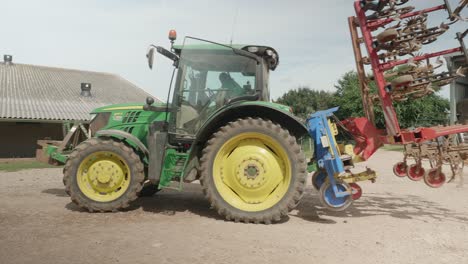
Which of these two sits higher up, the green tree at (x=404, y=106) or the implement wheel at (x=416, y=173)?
the green tree at (x=404, y=106)

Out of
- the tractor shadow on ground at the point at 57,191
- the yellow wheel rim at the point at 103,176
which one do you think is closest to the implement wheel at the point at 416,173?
the yellow wheel rim at the point at 103,176

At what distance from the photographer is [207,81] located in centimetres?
495

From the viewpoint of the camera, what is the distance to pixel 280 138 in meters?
4.49

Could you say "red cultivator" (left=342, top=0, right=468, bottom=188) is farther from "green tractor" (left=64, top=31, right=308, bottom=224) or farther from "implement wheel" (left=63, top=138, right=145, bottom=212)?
Result: "implement wheel" (left=63, top=138, right=145, bottom=212)

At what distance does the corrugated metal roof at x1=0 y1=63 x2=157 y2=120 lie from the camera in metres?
16.9


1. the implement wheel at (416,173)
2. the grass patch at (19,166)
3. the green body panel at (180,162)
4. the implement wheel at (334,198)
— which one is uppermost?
the green body panel at (180,162)

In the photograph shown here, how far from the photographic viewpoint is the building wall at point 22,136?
1631 cm

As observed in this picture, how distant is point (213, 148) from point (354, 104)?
32204 mm

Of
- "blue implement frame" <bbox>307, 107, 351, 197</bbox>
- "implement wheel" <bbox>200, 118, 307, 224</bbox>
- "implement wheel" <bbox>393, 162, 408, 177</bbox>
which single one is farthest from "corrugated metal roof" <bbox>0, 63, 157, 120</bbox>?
"implement wheel" <bbox>393, 162, 408, 177</bbox>

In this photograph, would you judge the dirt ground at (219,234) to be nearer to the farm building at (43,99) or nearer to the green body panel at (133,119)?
the green body panel at (133,119)

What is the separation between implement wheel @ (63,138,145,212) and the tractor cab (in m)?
0.75

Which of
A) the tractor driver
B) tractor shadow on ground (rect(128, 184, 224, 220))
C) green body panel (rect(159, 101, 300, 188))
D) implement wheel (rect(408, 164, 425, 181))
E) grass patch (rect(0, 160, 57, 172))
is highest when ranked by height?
the tractor driver

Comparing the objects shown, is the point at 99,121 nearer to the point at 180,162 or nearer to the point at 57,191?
the point at 180,162

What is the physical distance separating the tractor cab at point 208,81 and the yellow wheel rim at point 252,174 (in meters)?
0.62
